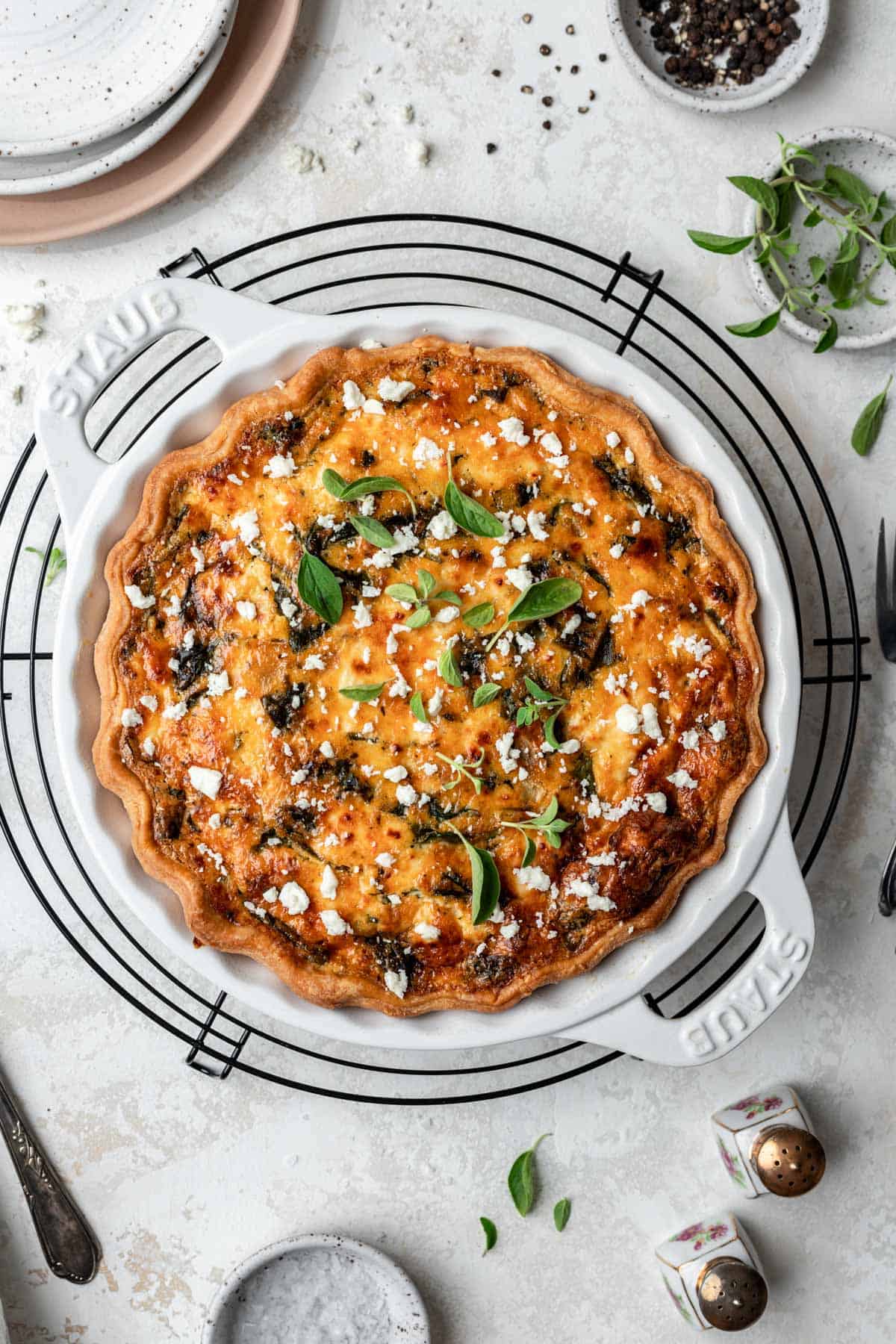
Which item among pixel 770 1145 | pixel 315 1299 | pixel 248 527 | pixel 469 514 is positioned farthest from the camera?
pixel 315 1299

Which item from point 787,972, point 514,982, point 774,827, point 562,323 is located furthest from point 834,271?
point 514,982

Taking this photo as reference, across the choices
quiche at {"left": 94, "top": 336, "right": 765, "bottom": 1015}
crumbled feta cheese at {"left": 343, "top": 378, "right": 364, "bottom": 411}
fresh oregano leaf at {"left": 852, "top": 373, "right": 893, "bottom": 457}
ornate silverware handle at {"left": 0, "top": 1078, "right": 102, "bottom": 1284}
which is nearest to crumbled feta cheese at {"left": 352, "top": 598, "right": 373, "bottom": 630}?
quiche at {"left": 94, "top": 336, "right": 765, "bottom": 1015}

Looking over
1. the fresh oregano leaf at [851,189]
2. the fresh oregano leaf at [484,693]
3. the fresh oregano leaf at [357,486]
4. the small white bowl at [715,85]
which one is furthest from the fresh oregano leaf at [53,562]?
the fresh oregano leaf at [851,189]

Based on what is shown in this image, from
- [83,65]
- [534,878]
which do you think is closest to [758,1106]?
[534,878]

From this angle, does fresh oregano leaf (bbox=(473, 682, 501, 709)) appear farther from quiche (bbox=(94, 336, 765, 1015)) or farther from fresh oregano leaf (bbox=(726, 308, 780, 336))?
fresh oregano leaf (bbox=(726, 308, 780, 336))

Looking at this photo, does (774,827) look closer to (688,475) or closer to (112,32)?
(688,475)

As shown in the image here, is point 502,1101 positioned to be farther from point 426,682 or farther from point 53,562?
point 53,562
